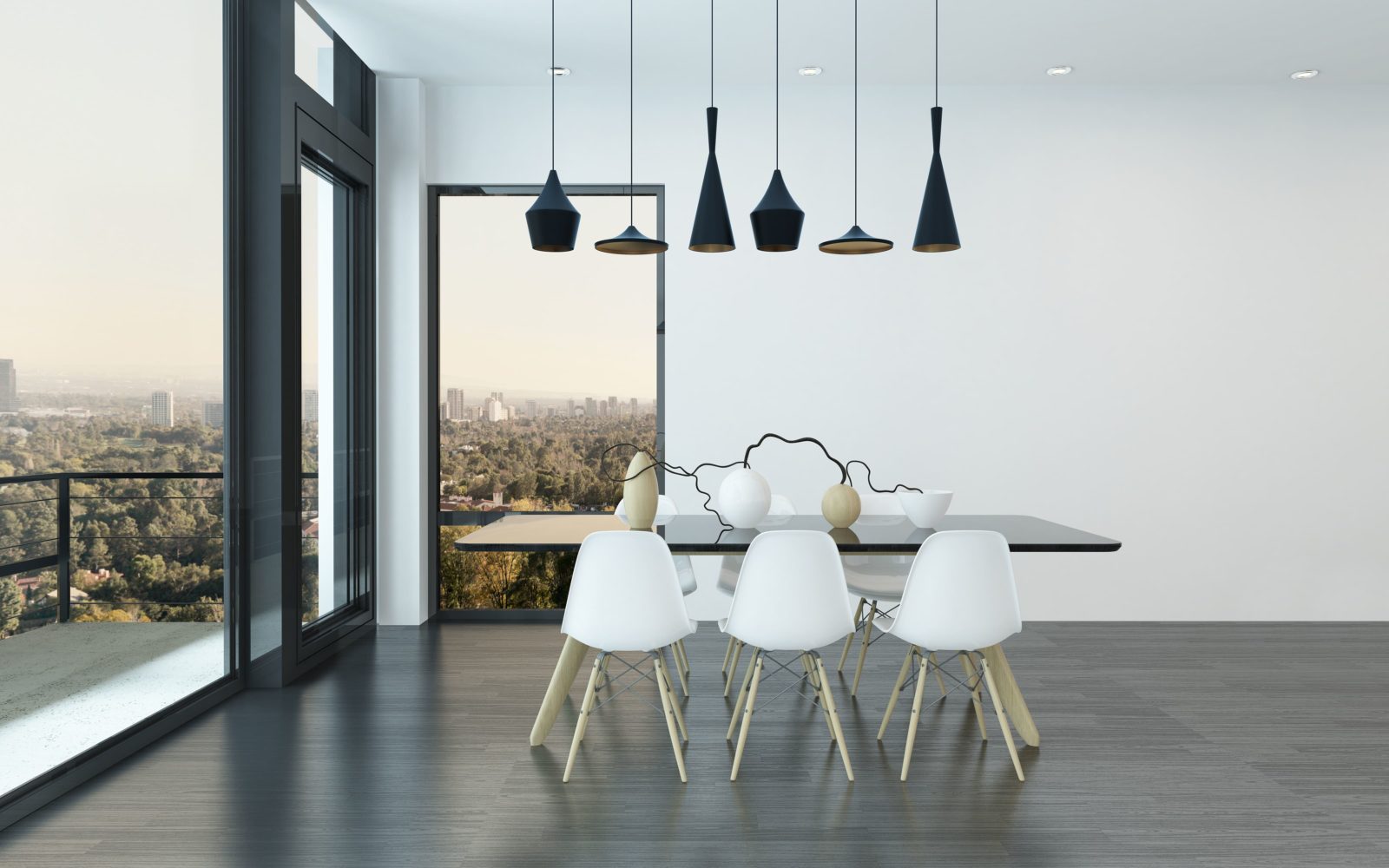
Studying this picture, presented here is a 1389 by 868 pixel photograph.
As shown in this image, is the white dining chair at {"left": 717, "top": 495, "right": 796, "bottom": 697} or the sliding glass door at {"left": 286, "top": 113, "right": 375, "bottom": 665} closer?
the white dining chair at {"left": 717, "top": 495, "right": 796, "bottom": 697}

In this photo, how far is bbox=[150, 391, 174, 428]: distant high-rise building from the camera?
3.30 m

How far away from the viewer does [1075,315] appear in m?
5.44

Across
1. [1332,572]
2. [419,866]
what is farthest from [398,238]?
[1332,572]

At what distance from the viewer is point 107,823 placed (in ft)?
8.73

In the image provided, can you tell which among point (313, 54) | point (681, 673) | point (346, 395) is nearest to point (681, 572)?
point (681, 673)

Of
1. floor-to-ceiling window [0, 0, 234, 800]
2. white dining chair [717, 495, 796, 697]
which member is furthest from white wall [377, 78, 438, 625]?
white dining chair [717, 495, 796, 697]

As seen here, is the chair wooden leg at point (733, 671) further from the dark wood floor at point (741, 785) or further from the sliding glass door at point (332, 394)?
the sliding glass door at point (332, 394)

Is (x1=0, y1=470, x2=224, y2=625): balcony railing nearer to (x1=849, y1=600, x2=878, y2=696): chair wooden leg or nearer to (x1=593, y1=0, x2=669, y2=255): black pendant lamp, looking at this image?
(x1=593, y1=0, x2=669, y2=255): black pendant lamp

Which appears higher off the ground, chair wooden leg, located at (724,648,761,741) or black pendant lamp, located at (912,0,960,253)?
black pendant lamp, located at (912,0,960,253)

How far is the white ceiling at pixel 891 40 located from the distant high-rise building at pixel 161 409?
2.17m

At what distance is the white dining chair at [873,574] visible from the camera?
394 centimetres

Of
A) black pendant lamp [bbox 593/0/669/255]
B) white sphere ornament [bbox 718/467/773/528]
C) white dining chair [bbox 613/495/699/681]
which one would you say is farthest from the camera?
white dining chair [bbox 613/495/699/681]

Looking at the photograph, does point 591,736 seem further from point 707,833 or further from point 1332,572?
point 1332,572

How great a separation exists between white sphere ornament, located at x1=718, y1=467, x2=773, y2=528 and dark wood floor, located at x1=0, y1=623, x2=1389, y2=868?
2.72 ft
